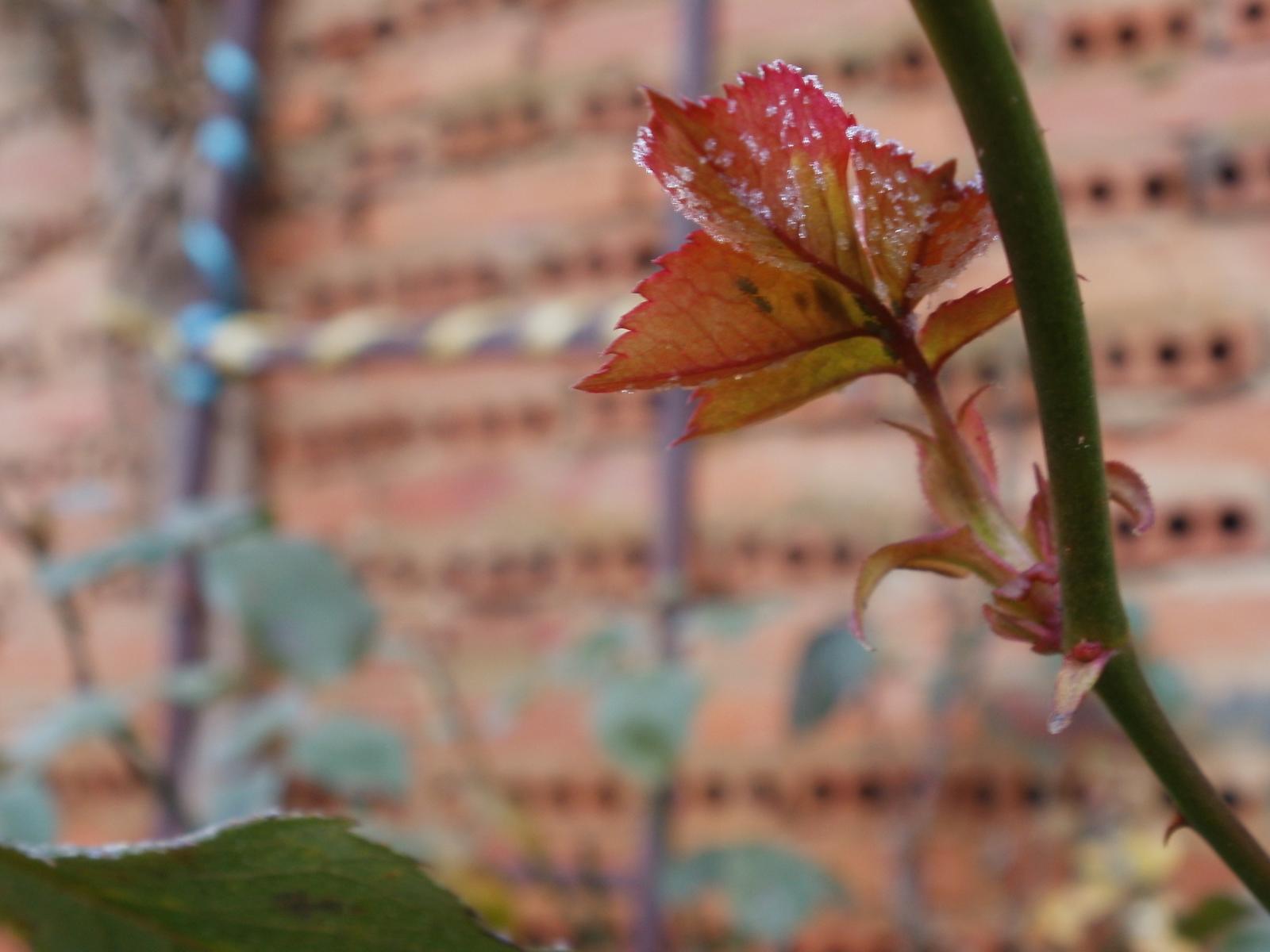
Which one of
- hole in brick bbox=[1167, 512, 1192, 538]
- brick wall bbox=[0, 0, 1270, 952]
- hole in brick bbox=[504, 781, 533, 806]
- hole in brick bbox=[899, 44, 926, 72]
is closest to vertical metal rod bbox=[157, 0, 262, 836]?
brick wall bbox=[0, 0, 1270, 952]

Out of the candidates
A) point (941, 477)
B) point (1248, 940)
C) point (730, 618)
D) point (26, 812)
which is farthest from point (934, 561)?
point (730, 618)

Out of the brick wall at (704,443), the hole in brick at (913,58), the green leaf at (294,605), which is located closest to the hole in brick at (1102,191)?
the brick wall at (704,443)

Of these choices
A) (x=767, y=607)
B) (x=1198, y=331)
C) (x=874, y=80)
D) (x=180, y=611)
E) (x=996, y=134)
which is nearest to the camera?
(x=996, y=134)

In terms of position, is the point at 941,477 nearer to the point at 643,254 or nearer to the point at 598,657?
the point at 598,657

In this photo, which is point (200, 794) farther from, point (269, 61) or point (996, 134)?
point (996, 134)

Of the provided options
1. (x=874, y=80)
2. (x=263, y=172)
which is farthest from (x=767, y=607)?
(x=263, y=172)

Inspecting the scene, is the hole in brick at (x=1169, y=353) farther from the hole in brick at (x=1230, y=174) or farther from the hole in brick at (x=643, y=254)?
the hole in brick at (x=643, y=254)
